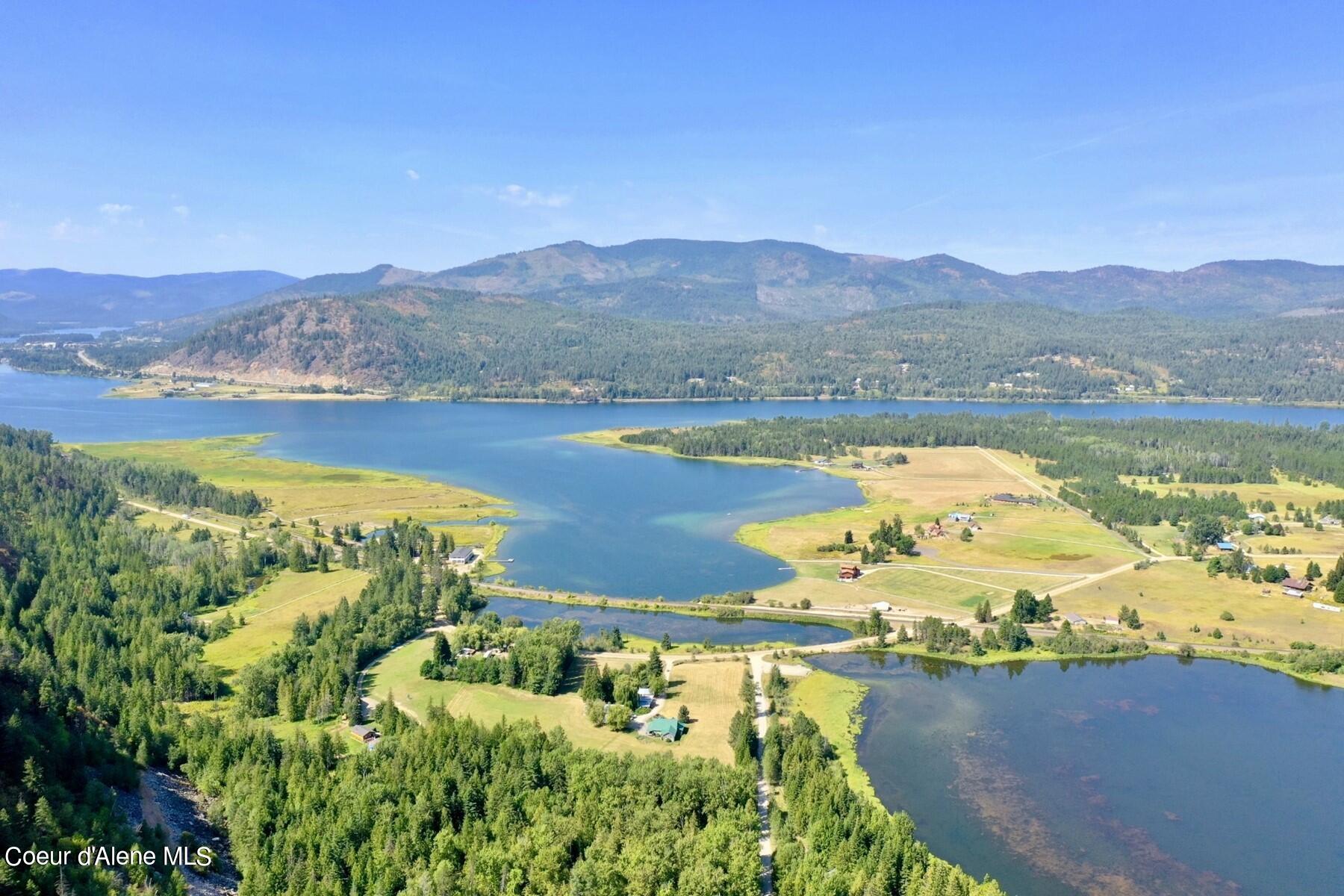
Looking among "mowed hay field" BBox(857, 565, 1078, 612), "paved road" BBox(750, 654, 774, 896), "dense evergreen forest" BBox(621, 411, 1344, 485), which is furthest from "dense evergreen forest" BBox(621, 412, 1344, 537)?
"paved road" BBox(750, 654, 774, 896)

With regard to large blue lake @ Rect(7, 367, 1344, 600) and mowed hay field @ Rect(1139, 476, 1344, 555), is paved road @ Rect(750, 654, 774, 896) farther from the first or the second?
mowed hay field @ Rect(1139, 476, 1344, 555)

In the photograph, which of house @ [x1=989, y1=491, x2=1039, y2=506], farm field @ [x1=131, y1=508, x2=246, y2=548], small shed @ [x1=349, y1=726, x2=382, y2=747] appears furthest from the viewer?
house @ [x1=989, y1=491, x2=1039, y2=506]

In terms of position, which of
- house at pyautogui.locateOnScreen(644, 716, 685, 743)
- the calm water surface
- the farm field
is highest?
the farm field

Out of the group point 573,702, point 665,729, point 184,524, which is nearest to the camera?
point 665,729

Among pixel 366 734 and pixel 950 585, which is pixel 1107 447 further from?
pixel 366 734

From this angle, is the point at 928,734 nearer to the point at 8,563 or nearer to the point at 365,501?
the point at 8,563

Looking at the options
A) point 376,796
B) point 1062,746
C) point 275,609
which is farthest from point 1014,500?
point 376,796

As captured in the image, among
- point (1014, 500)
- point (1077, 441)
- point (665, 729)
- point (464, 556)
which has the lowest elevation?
point (665, 729)
